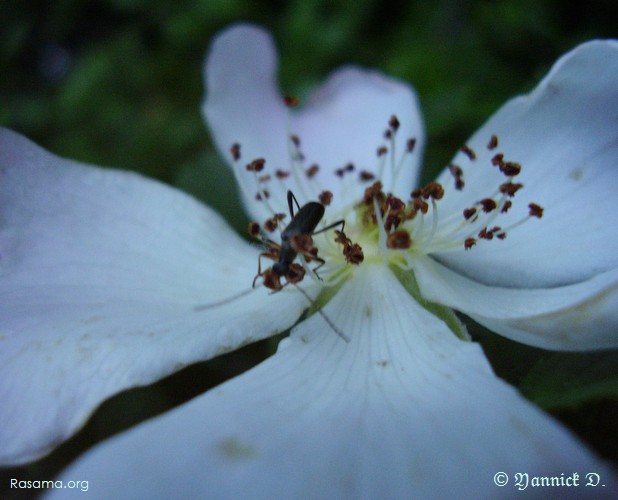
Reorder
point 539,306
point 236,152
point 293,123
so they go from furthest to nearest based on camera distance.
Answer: point 293,123, point 236,152, point 539,306

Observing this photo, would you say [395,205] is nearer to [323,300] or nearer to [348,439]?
[323,300]

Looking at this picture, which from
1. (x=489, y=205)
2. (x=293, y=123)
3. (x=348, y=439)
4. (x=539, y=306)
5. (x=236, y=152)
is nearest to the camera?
(x=348, y=439)

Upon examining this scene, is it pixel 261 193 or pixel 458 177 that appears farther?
pixel 261 193

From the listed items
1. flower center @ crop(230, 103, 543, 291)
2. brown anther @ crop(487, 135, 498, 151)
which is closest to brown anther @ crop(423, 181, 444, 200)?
flower center @ crop(230, 103, 543, 291)

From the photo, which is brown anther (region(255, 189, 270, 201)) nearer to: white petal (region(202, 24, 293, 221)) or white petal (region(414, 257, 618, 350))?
white petal (region(202, 24, 293, 221))

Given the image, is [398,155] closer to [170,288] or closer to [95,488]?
[170,288]

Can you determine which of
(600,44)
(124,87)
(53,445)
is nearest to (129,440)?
(53,445)

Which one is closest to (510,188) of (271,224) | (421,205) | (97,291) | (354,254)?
(421,205)

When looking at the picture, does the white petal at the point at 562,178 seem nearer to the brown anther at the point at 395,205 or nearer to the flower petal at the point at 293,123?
the brown anther at the point at 395,205

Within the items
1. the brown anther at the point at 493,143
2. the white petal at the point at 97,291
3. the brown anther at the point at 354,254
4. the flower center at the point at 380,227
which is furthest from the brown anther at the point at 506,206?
the white petal at the point at 97,291
